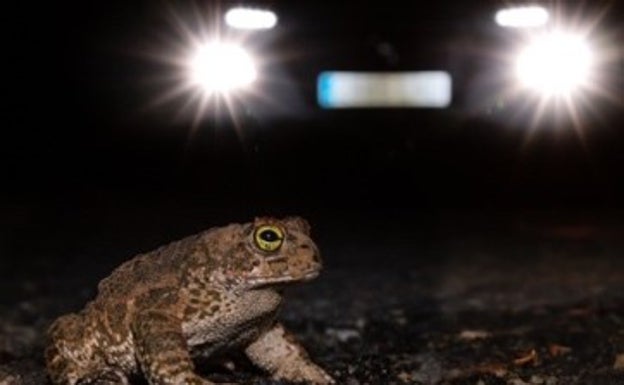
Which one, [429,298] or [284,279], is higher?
[429,298]

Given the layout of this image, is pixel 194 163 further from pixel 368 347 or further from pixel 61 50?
pixel 368 347

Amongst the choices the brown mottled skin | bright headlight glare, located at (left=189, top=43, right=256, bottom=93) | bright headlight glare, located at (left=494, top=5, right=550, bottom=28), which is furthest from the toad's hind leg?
bright headlight glare, located at (left=494, top=5, right=550, bottom=28)

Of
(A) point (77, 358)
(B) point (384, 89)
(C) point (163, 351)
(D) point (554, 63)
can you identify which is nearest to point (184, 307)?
(C) point (163, 351)

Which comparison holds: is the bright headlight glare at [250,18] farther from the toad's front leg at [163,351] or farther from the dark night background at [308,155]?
the toad's front leg at [163,351]

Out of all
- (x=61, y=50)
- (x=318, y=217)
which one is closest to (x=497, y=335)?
(x=318, y=217)

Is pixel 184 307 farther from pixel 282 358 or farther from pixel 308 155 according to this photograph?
pixel 308 155
